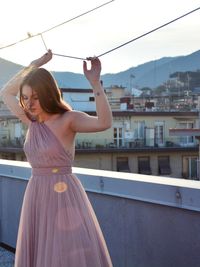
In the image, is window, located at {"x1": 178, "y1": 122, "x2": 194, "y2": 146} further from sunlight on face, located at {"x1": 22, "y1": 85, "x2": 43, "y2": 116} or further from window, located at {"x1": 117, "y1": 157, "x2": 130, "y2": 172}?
sunlight on face, located at {"x1": 22, "y1": 85, "x2": 43, "y2": 116}

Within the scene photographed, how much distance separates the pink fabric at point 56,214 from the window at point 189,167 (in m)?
35.3

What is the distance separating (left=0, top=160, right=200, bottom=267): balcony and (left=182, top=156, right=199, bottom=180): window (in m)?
34.4

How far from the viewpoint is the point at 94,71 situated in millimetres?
2166

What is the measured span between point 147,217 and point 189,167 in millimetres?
37630

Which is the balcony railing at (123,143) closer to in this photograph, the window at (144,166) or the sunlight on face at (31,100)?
the window at (144,166)

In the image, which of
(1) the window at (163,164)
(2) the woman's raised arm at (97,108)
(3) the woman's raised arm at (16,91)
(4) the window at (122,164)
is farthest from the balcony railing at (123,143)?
(2) the woman's raised arm at (97,108)

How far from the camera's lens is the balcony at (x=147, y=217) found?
8.50 ft

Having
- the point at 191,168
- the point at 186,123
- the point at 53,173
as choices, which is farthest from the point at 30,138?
the point at 191,168

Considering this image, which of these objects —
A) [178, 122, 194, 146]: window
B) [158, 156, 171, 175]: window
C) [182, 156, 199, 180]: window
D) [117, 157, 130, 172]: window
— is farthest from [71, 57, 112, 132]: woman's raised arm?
[182, 156, 199, 180]: window

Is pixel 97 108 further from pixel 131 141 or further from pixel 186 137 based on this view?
pixel 186 137

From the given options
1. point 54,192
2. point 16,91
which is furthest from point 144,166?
point 54,192

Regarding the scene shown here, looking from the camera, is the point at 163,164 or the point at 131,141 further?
the point at 163,164

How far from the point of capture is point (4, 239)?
14.3ft

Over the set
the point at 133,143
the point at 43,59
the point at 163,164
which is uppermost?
the point at 43,59
